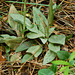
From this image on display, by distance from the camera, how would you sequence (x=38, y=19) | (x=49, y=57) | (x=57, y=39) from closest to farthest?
1. (x=49, y=57)
2. (x=57, y=39)
3. (x=38, y=19)

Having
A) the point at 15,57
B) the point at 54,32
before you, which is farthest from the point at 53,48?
the point at 15,57

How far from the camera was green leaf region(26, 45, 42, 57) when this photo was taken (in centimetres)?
115

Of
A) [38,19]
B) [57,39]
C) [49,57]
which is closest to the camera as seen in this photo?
[49,57]

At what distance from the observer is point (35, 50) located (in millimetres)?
1166

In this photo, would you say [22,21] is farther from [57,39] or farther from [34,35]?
[57,39]

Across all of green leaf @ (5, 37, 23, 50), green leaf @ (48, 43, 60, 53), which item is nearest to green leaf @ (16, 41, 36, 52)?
green leaf @ (5, 37, 23, 50)

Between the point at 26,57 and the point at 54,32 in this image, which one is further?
the point at 54,32

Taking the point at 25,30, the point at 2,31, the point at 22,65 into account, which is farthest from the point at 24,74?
the point at 2,31

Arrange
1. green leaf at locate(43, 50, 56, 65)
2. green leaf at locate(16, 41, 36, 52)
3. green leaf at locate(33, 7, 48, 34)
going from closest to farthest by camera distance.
Answer: green leaf at locate(43, 50, 56, 65) < green leaf at locate(16, 41, 36, 52) < green leaf at locate(33, 7, 48, 34)

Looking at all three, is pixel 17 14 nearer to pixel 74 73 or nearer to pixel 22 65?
pixel 22 65

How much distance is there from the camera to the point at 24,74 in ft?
3.60

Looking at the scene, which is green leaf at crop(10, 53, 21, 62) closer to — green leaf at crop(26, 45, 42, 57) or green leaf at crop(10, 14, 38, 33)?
green leaf at crop(26, 45, 42, 57)

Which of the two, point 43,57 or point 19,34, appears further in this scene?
point 19,34

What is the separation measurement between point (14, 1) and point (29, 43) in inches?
23.6
